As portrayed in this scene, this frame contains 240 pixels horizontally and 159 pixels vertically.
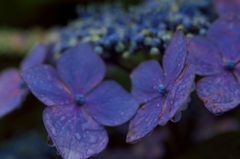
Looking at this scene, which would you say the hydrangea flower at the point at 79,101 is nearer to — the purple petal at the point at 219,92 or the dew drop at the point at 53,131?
the dew drop at the point at 53,131

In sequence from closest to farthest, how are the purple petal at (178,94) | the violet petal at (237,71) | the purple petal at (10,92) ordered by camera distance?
the purple petal at (178,94) → the violet petal at (237,71) → the purple petal at (10,92)

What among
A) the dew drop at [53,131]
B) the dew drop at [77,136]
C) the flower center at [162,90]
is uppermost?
the dew drop at [53,131]

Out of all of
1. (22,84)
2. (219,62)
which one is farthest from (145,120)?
(22,84)

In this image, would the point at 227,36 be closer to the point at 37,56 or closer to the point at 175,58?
the point at 175,58

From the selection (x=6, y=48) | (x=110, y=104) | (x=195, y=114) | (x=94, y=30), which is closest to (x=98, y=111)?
(x=110, y=104)

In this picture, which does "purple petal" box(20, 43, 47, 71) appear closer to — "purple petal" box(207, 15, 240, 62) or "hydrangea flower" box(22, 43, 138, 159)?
"hydrangea flower" box(22, 43, 138, 159)

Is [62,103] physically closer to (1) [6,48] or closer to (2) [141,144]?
(2) [141,144]

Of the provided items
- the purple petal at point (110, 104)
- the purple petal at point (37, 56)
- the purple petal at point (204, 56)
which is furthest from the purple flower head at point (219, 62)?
the purple petal at point (37, 56)
